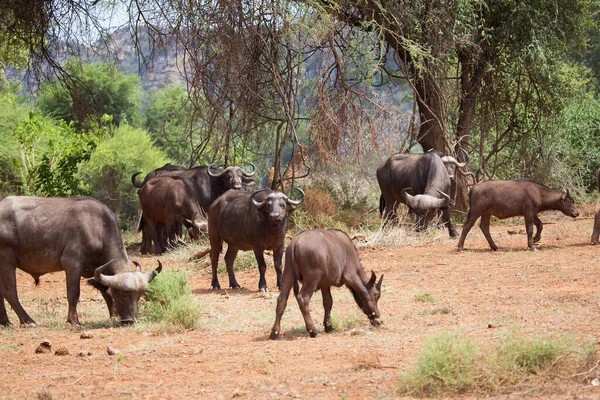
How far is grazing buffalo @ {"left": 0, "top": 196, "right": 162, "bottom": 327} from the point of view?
37.0 ft

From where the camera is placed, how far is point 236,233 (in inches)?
546

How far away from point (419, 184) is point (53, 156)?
11.4 m

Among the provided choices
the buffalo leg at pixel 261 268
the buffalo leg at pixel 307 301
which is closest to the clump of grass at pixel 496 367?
the buffalo leg at pixel 307 301

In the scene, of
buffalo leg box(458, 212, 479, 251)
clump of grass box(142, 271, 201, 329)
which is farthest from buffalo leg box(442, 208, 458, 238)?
clump of grass box(142, 271, 201, 329)

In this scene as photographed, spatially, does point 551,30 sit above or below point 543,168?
above

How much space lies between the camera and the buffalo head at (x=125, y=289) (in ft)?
35.6

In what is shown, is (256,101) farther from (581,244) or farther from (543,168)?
(543,168)

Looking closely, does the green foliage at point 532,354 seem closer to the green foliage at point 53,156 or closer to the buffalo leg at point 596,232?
the buffalo leg at point 596,232

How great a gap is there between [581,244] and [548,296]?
5.53 meters

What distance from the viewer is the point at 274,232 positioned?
13234 mm

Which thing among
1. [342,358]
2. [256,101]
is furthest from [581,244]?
[342,358]

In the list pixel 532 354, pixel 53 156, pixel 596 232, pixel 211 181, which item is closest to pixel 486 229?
pixel 596 232

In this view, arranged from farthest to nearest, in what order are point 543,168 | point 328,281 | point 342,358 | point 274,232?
point 543,168
point 274,232
point 328,281
point 342,358

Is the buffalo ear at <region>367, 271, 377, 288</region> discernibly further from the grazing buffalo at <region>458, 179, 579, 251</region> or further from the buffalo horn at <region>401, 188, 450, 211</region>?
the buffalo horn at <region>401, 188, 450, 211</region>
